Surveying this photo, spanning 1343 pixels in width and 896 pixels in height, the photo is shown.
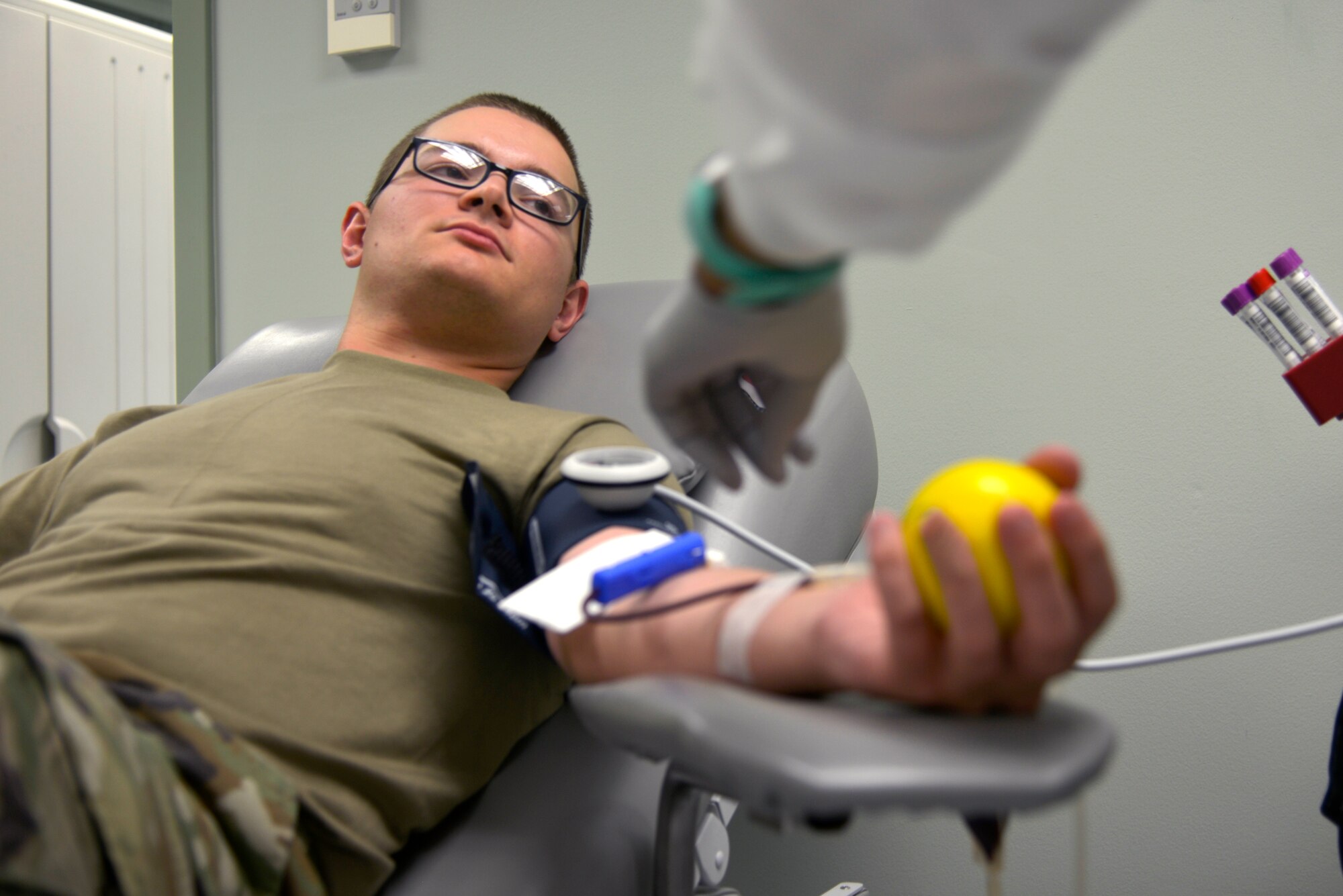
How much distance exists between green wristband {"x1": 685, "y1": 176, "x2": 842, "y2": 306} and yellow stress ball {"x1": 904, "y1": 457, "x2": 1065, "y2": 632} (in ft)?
0.38

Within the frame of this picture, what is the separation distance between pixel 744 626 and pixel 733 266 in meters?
0.20

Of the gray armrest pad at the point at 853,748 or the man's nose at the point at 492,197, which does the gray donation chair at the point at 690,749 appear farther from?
the man's nose at the point at 492,197

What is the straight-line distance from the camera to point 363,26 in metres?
1.64

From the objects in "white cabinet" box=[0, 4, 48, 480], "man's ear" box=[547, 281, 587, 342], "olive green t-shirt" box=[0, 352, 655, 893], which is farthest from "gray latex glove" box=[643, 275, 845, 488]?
"white cabinet" box=[0, 4, 48, 480]

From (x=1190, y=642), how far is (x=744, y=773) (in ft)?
3.18

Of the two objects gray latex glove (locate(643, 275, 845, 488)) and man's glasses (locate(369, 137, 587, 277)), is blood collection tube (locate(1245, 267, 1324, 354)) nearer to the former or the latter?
gray latex glove (locate(643, 275, 845, 488))

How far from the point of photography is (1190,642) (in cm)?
116

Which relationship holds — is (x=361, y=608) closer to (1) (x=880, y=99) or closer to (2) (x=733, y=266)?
(2) (x=733, y=266)

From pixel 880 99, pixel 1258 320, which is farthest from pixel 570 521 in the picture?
pixel 1258 320

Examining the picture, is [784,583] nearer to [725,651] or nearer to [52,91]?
[725,651]

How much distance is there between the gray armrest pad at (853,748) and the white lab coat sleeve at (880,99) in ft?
0.68

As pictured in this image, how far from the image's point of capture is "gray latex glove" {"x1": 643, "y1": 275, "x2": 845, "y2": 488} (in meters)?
0.50

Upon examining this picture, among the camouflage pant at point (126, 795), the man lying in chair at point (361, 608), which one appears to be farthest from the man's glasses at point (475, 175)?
the camouflage pant at point (126, 795)

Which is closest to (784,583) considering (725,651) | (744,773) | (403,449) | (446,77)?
(725,651)
